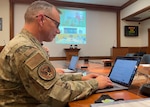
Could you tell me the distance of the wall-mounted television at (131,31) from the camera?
6689mm

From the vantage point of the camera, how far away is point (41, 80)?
78cm

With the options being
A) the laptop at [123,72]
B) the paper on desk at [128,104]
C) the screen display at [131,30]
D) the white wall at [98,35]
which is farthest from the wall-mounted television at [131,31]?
the paper on desk at [128,104]

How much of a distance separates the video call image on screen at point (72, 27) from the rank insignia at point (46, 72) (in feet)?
17.1

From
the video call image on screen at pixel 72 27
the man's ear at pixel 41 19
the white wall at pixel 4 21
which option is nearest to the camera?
the man's ear at pixel 41 19

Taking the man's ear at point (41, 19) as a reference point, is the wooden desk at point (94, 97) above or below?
below

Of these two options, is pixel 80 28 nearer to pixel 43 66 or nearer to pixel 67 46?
pixel 67 46

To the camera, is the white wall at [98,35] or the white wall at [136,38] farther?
the white wall at [136,38]

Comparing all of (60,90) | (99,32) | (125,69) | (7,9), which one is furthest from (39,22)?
(99,32)

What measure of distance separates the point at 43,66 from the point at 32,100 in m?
0.22

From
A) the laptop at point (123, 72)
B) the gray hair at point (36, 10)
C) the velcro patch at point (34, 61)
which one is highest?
the gray hair at point (36, 10)

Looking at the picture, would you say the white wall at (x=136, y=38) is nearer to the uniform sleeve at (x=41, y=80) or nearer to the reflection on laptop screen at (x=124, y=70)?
the reflection on laptop screen at (x=124, y=70)

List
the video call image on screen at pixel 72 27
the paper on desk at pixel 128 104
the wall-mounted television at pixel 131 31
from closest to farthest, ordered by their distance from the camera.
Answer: the paper on desk at pixel 128 104, the video call image on screen at pixel 72 27, the wall-mounted television at pixel 131 31

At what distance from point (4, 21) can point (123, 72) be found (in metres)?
5.27

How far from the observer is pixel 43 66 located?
811 mm
